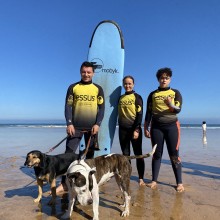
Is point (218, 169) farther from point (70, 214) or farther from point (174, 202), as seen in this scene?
point (70, 214)

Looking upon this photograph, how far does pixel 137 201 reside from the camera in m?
3.72

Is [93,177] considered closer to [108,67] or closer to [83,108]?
[83,108]

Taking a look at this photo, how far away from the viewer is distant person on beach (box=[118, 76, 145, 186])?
187 inches

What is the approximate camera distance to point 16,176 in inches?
207

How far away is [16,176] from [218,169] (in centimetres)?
453

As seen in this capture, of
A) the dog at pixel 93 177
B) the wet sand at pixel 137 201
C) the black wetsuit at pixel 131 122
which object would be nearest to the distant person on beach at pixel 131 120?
the black wetsuit at pixel 131 122

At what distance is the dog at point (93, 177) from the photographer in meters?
2.68

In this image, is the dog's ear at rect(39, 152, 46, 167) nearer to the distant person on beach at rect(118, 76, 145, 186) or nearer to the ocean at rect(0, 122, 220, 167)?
the distant person on beach at rect(118, 76, 145, 186)

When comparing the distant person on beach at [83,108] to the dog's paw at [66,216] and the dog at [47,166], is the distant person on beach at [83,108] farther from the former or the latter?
the dog's paw at [66,216]

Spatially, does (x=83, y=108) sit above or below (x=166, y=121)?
above

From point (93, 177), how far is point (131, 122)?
199 cm

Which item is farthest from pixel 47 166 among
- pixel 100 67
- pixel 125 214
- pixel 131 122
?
pixel 100 67

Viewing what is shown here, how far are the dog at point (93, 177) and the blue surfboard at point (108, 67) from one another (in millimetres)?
2213

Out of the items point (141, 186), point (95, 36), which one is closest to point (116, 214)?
point (141, 186)
